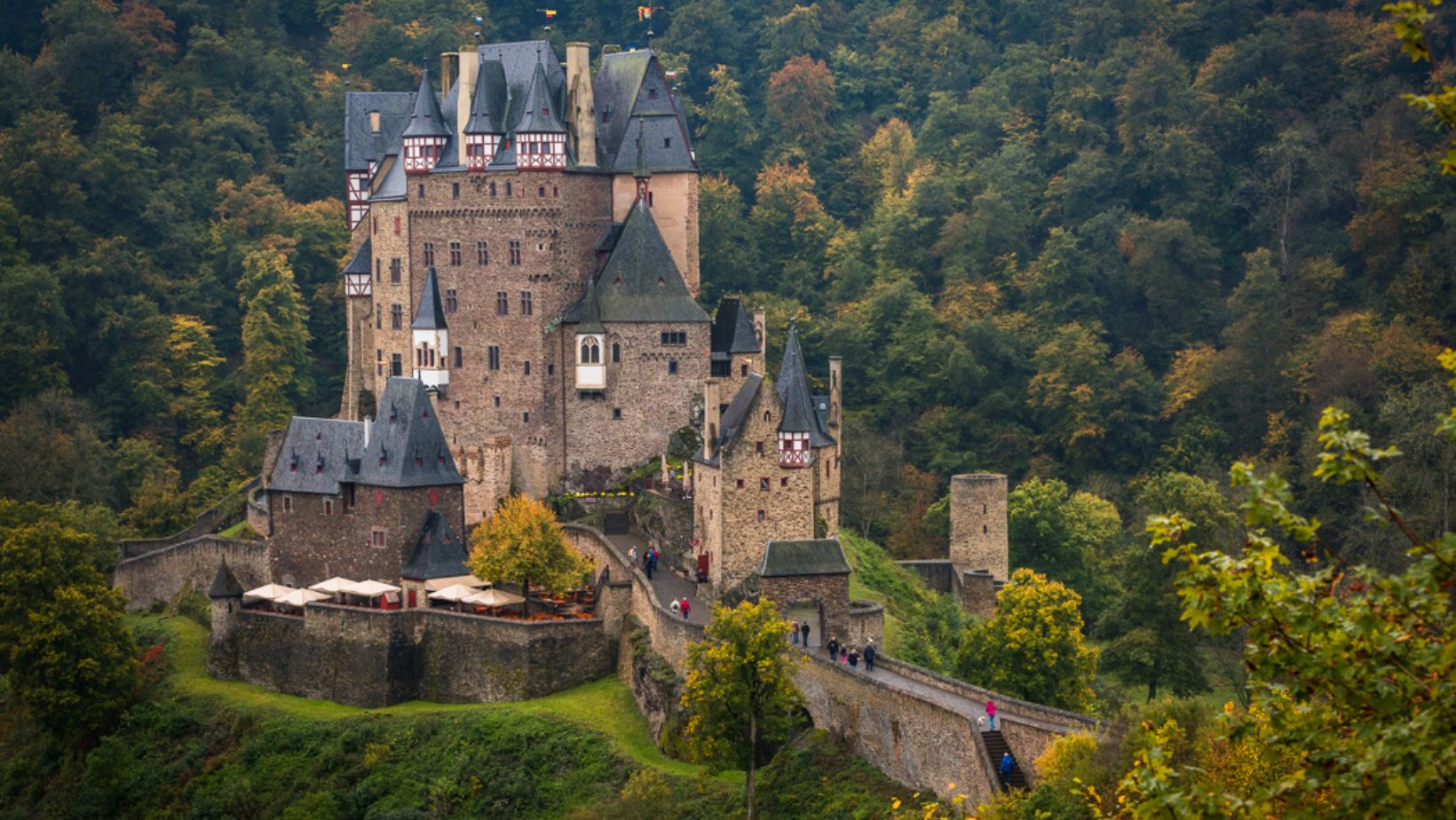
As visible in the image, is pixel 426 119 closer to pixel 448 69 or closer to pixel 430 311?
pixel 448 69

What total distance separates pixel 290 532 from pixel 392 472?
4450 millimetres

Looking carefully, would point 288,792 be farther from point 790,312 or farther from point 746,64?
point 746,64

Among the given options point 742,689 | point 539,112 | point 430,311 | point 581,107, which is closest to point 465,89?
point 539,112

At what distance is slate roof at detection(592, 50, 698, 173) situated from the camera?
62969 millimetres

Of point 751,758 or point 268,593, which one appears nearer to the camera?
point 751,758

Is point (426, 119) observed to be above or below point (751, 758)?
above

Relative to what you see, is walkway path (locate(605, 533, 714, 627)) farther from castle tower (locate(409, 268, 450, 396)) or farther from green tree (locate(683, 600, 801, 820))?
castle tower (locate(409, 268, 450, 396))

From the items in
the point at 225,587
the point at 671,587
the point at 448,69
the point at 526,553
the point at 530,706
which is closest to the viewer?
the point at 530,706

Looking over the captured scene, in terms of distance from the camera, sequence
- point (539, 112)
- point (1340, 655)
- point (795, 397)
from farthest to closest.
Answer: point (539, 112), point (795, 397), point (1340, 655)

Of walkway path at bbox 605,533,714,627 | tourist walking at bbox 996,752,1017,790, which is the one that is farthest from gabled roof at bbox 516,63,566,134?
tourist walking at bbox 996,752,1017,790

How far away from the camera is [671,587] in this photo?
54312mm

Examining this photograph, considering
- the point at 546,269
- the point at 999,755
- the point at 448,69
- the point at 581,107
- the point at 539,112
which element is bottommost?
the point at 999,755

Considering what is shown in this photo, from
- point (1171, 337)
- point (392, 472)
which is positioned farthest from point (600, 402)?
point (1171, 337)

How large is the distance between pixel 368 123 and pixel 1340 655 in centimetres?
5643
